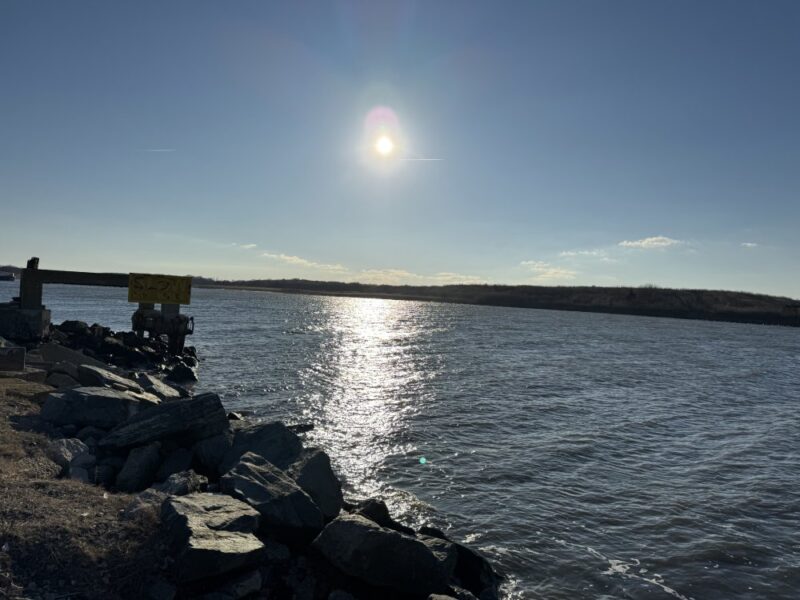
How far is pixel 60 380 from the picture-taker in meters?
15.8

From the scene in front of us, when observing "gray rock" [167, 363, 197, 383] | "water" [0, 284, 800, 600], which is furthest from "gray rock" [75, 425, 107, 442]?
"gray rock" [167, 363, 197, 383]

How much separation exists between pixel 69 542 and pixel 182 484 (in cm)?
215

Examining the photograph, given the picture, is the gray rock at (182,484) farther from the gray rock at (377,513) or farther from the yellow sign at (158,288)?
the yellow sign at (158,288)

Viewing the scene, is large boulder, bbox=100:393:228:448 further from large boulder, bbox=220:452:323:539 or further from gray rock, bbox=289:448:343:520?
large boulder, bbox=220:452:323:539

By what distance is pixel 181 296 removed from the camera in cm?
3519

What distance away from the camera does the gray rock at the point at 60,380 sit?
51.4 feet

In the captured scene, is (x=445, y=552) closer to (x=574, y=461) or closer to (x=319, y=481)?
(x=319, y=481)

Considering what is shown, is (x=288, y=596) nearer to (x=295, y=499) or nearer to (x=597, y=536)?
(x=295, y=499)

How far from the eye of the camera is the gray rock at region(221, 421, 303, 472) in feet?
34.2

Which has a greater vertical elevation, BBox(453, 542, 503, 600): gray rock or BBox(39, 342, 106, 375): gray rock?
BBox(39, 342, 106, 375): gray rock

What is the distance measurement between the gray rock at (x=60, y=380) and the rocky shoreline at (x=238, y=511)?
13.3 ft

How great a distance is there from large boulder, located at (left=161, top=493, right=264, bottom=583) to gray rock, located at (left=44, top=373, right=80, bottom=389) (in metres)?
10.7

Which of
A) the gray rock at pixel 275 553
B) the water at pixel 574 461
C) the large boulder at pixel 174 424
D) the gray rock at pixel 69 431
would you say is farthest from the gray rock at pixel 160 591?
the gray rock at pixel 69 431

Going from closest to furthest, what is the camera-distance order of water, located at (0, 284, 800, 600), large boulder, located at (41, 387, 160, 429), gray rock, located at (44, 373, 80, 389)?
water, located at (0, 284, 800, 600) < large boulder, located at (41, 387, 160, 429) < gray rock, located at (44, 373, 80, 389)
